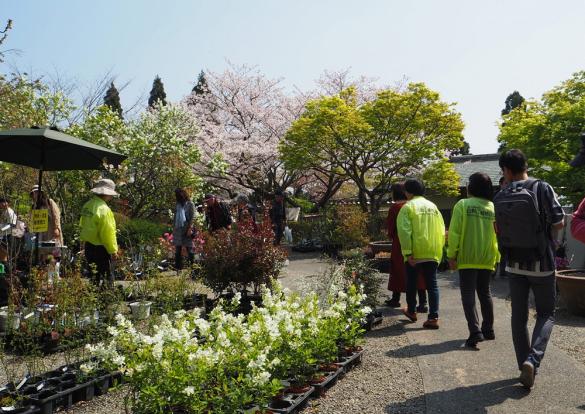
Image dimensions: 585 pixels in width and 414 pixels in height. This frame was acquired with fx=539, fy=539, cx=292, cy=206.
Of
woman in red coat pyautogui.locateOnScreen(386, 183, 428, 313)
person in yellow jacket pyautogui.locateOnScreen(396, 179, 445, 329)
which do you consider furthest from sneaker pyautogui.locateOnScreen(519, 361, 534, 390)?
woman in red coat pyautogui.locateOnScreen(386, 183, 428, 313)

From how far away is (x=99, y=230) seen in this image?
6430 mm

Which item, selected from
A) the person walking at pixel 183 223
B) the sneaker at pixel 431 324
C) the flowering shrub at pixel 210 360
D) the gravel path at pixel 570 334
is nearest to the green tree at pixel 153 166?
the person walking at pixel 183 223

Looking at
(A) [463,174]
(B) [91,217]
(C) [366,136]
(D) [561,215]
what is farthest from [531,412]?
(A) [463,174]

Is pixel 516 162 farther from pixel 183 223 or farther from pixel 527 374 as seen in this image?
pixel 183 223

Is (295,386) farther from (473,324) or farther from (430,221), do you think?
(430,221)

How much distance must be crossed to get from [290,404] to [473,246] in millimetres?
2561

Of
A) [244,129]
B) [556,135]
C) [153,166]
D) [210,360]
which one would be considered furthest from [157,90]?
[210,360]

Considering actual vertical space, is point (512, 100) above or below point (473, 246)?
above

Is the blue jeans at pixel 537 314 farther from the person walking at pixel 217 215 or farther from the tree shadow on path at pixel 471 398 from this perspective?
the person walking at pixel 217 215

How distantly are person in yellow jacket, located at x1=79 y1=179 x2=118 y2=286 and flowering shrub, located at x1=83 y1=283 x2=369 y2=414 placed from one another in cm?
307

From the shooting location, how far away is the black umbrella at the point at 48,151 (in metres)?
5.88

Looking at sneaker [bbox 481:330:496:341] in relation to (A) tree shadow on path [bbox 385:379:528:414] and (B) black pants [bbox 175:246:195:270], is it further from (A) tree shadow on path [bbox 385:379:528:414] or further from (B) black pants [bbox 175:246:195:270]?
(B) black pants [bbox 175:246:195:270]

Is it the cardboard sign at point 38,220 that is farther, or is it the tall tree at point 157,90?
the tall tree at point 157,90

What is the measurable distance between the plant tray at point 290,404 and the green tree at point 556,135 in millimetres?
8326
